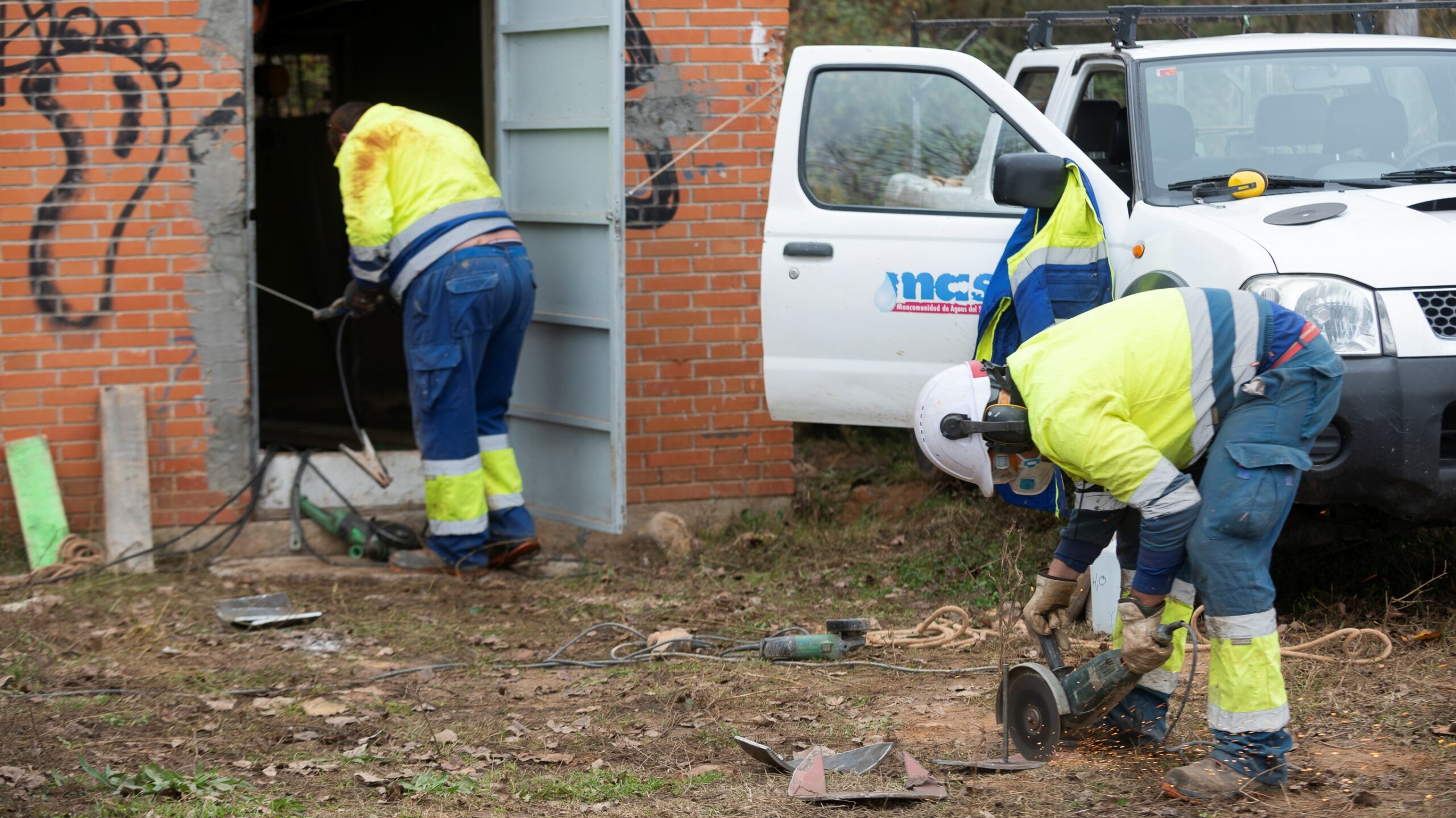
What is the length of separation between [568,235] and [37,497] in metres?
2.66

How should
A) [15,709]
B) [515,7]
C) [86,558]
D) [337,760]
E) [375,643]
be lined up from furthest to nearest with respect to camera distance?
[515,7]
[86,558]
[375,643]
[15,709]
[337,760]

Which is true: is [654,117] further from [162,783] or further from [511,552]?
[162,783]

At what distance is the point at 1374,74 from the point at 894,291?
82.1 inches

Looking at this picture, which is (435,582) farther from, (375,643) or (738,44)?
(738,44)

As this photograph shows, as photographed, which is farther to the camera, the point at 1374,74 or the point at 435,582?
the point at 435,582

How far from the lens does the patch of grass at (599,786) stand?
381 centimetres

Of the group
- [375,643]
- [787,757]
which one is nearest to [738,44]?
[375,643]

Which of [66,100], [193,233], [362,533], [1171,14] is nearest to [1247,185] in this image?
[1171,14]

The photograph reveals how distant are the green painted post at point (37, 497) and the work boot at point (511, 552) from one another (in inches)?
75.1

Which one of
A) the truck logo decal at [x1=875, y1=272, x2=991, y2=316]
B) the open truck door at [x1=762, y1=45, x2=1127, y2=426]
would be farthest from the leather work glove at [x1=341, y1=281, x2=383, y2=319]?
the truck logo decal at [x1=875, y1=272, x2=991, y2=316]

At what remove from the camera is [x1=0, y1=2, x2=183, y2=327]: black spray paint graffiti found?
6.18m

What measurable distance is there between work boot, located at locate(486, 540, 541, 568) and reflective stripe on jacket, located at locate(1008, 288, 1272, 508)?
11.0 ft

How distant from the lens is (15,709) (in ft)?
14.6

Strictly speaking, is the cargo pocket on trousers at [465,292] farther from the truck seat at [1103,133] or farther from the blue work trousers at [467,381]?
the truck seat at [1103,133]
